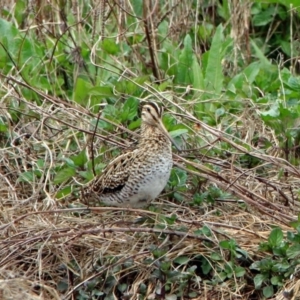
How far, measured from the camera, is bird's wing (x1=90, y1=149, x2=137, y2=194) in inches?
217

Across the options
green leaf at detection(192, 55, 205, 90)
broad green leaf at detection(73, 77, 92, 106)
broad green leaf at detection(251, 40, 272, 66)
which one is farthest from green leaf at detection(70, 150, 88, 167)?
broad green leaf at detection(251, 40, 272, 66)

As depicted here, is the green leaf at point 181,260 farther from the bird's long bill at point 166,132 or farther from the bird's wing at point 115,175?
the bird's long bill at point 166,132

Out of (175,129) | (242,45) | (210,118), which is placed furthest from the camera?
(242,45)

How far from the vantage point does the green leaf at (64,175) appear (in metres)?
5.85

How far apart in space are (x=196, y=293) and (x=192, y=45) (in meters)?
2.68

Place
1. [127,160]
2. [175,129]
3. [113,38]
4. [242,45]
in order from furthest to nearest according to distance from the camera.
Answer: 1. [242,45]
2. [113,38]
3. [175,129]
4. [127,160]

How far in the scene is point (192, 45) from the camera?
24.4 ft

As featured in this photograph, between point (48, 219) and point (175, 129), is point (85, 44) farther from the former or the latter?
point (48, 219)

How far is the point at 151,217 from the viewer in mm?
5473

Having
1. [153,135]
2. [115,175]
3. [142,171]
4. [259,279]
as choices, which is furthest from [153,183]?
[259,279]

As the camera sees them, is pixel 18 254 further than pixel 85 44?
No

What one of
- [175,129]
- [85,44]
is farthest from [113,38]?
[175,129]

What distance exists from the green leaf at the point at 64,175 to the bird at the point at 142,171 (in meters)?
0.19

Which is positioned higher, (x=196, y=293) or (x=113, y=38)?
(x=113, y=38)
